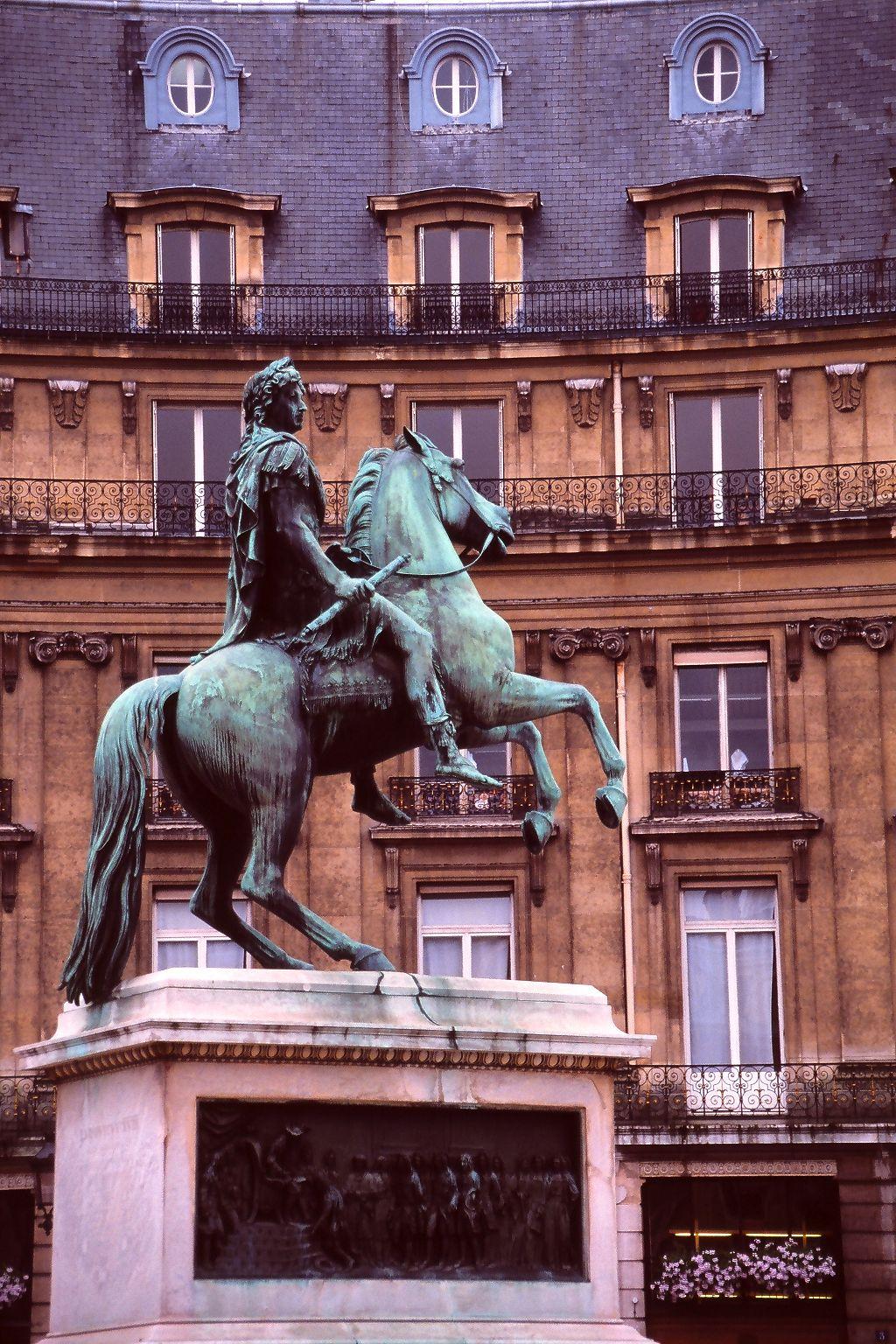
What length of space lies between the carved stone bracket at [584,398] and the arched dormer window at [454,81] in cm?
497

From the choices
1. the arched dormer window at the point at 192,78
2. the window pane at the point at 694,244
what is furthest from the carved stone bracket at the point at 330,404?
the window pane at the point at 694,244

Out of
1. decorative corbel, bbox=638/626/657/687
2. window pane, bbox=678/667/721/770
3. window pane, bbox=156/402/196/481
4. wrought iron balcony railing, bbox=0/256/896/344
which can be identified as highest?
wrought iron balcony railing, bbox=0/256/896/344

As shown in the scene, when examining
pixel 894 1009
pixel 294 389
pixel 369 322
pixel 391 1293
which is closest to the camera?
pixel 391 1293

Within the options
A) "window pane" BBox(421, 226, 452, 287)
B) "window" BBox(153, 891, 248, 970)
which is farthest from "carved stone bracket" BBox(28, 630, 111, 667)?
"window pane" BBox(421, 226, 452, 287)

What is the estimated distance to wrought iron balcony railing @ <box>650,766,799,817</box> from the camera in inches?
1613

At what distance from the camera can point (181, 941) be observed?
4059cm

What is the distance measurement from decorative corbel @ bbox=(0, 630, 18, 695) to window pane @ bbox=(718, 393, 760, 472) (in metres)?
10.3

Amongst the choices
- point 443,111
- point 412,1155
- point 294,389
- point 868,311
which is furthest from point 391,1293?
point 443,111

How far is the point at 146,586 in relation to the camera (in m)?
41.7

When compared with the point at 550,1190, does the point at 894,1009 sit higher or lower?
→ higher

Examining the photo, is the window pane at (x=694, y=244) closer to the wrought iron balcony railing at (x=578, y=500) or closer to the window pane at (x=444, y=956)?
the wrought iron balcony railing at (x=578, y=500)

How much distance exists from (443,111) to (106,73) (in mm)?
5112

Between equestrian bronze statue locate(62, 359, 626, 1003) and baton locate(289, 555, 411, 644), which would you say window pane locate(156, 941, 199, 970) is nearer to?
equestrian bronze statue locate(62, 359, 626, 1003)

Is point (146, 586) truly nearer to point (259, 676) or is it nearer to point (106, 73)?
A: point (106, 73)
